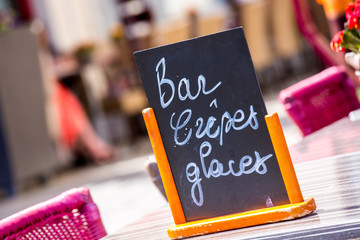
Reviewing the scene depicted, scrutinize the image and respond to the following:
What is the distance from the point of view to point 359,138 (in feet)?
4.49

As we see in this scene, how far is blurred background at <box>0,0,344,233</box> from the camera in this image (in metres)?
5.87

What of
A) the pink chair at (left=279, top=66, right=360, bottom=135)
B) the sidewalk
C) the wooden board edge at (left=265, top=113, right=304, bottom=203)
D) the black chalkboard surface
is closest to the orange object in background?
the sidewalk

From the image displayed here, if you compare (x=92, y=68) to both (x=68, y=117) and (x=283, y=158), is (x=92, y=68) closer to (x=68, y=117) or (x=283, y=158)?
(x=68, y=117)

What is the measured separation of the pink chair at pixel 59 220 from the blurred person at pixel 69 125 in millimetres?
5083

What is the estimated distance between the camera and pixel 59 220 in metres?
1.37

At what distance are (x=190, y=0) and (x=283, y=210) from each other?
38.4 feet

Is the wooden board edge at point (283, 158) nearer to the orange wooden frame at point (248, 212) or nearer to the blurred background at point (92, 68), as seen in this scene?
the orange wooden frame at point (248, 212)

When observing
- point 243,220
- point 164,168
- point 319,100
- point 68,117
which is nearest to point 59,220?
point 164,168

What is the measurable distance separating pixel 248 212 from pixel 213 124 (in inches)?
5.5

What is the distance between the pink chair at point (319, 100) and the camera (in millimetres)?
1780

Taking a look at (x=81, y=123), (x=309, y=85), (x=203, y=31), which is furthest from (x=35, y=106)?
(x=309, y=85)

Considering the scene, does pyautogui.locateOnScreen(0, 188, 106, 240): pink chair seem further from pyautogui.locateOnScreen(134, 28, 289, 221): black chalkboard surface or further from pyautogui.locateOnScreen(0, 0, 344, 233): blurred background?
pyautogui.locateOnScreen(0, 0, 344, 233): blurred background

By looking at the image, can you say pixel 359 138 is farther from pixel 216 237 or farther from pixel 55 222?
pixel 55 222

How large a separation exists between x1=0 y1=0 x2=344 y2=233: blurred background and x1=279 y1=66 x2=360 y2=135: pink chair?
39.7 inches
